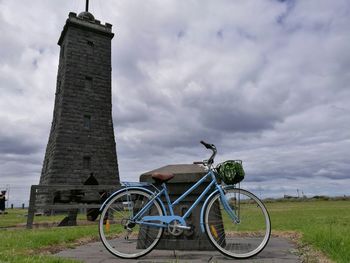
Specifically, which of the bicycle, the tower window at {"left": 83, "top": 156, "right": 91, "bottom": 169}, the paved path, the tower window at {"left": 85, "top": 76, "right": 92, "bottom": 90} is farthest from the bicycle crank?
the tower window at {"left": 85, "top": 76, "right": 92, "bottom": 90}

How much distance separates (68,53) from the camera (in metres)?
28.1

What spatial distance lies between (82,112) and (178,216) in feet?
80.2

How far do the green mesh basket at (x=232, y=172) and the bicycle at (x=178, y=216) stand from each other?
140 mm

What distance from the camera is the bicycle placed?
Answer: 459 cm

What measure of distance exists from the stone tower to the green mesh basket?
23.4 m

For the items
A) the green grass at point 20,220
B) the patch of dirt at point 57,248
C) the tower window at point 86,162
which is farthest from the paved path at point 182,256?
the tower window at point 86,162

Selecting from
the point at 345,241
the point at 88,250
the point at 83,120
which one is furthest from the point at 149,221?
the point at 83,120

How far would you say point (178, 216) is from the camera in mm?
4738

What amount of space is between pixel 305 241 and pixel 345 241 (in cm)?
102

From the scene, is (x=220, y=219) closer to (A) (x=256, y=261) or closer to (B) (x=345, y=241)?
(A) (x=256, y=261)

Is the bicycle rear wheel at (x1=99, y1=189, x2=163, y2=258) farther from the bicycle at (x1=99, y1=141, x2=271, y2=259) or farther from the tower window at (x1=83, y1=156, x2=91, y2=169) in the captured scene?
the tower window at (x1=83, y1=156, x2=91, y2=169)

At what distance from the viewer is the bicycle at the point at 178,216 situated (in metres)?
4.59

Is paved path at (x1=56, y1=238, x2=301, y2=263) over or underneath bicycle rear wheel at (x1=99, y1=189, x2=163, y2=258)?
underneath

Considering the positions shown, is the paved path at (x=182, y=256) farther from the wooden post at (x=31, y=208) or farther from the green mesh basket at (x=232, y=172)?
the wooden post at (x=31, y=208)
